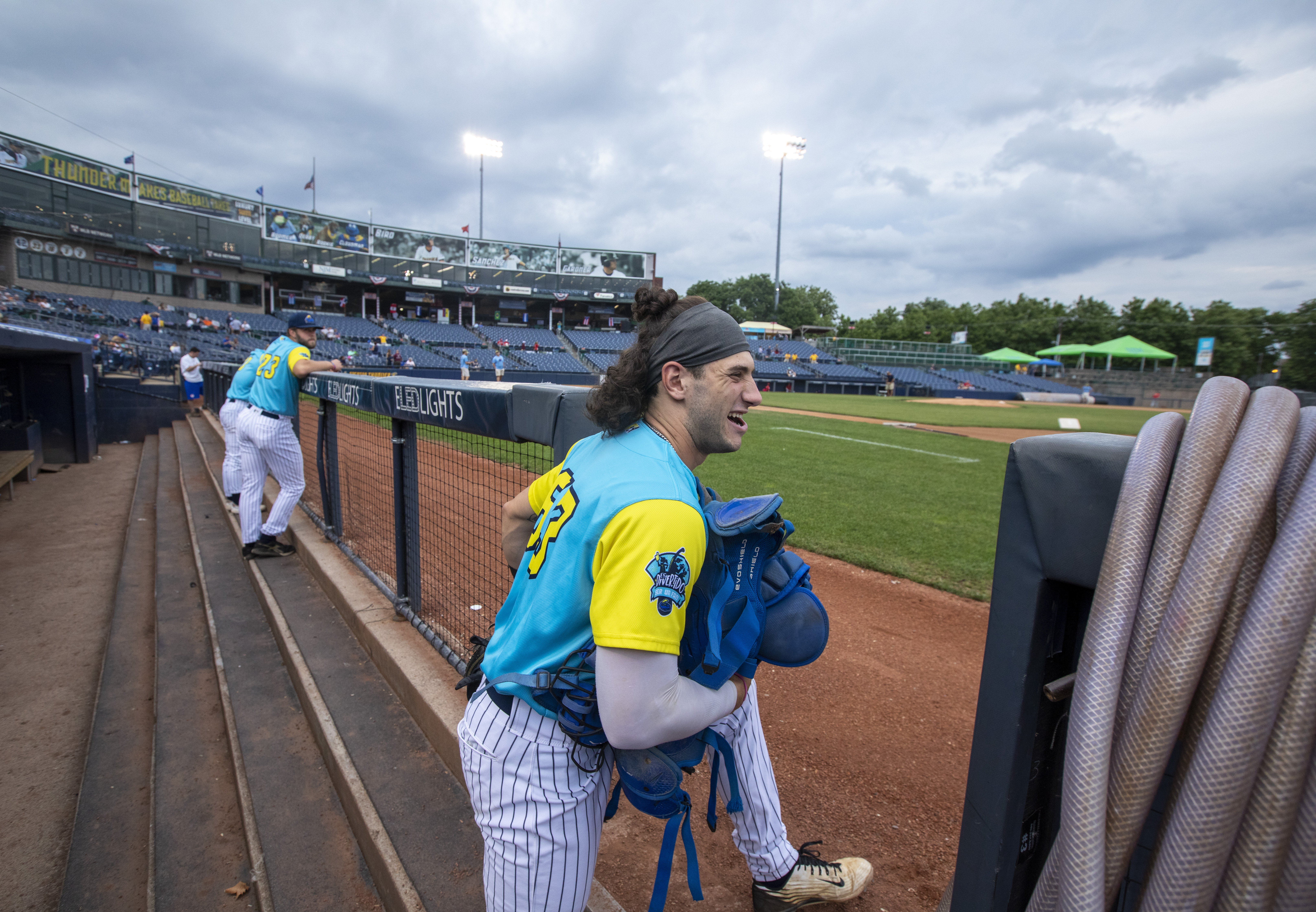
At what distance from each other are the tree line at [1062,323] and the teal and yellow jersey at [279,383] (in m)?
25.7

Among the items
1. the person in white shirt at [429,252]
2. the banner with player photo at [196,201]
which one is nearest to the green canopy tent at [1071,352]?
the person in white shirt at [429,252]

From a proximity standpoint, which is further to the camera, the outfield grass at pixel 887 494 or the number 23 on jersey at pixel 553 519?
the outfield grass at pixel 887 494

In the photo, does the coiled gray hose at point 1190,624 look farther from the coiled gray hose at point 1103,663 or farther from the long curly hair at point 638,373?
the long curly hair at point 638,373

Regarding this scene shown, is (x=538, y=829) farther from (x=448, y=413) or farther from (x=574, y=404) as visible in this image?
(x=448, y=413)

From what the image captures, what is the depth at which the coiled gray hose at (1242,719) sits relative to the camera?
1.98ft

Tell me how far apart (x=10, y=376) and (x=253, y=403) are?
7.58 metres

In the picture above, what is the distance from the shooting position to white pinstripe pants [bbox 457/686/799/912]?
1348 mm

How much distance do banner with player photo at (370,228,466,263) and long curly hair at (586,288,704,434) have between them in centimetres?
4838

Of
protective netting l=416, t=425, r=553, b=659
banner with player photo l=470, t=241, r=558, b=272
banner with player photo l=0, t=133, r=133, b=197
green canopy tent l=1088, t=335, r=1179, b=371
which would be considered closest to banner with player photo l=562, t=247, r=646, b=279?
banner with player photo l=470, t=241, r=558, b=272

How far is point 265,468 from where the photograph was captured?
17.3 ft

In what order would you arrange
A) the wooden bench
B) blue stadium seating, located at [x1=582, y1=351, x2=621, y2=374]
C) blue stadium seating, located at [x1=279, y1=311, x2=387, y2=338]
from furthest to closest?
blue stadium seating, located at [x1=582, y1=351, x2=621, y2=374] → blue stadium seating, located at [x1=279, y1=311, x2=387, y2=338] → the wooden bench

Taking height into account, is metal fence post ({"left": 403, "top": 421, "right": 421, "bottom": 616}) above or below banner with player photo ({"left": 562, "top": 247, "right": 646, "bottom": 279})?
below

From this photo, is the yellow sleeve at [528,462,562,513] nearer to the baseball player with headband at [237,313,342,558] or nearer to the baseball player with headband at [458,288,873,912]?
the baseball player with headband at [458,288,873,912]

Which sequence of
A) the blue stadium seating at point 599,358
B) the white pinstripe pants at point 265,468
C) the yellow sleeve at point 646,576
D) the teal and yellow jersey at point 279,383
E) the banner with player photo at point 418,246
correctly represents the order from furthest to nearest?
the banner with player photo at point 418,246, the blue stadium seating at point 599,358, the teal and yellow jersey at point 279,383, the white pinstripe pants at point 265,468, the yellow sleeve at point 646,576
